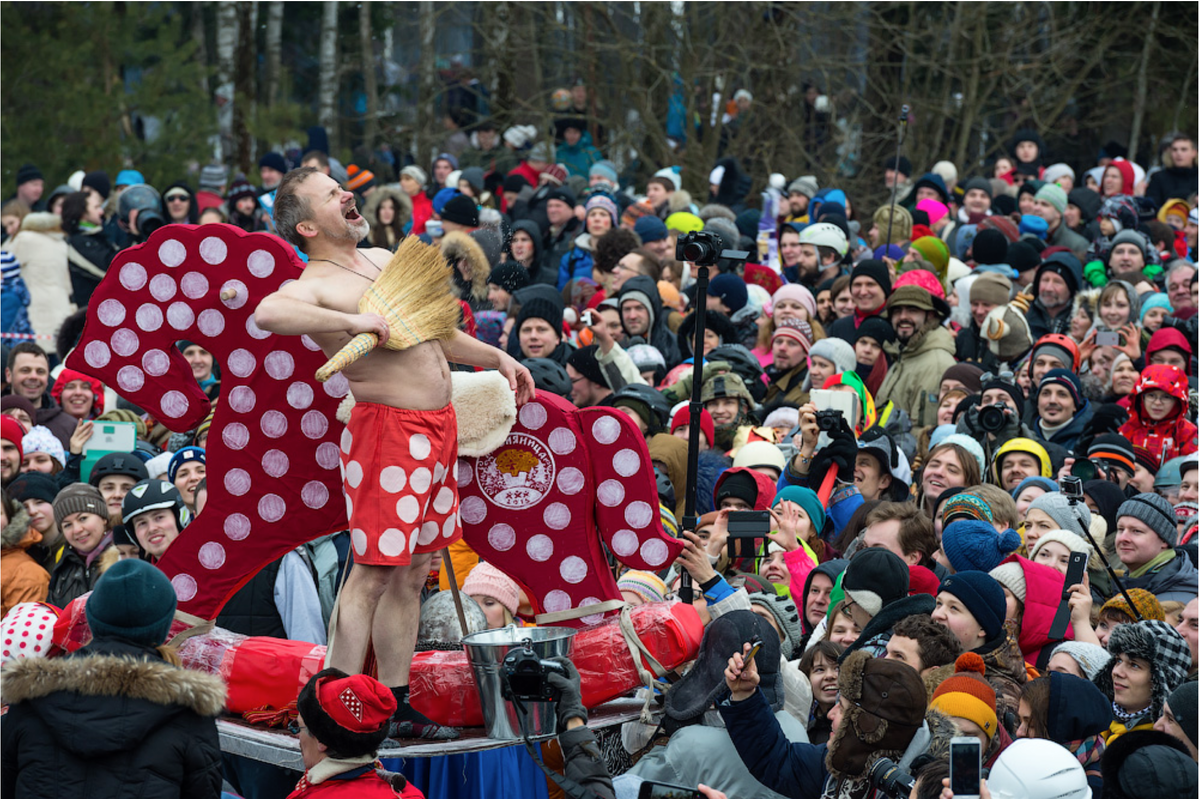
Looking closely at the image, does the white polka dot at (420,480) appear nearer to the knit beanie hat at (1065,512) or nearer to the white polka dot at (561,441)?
the white polka dot at (561,441)

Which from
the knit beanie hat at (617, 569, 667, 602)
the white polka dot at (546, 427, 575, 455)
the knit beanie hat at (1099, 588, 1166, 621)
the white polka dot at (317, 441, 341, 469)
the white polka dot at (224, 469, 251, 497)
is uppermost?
the white polka dot at (546, 427, 575, 455)

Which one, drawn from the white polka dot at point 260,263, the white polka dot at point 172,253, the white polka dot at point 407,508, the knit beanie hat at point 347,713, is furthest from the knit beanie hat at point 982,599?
the white polka dot at point 172,253

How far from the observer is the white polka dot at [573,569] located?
16.6 feet

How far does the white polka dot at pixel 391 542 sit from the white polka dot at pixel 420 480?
14cm

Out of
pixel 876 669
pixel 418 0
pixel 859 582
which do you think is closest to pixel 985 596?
pixel 859 582

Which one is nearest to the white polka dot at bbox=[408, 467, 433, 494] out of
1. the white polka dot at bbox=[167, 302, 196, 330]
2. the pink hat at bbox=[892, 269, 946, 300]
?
the white polka dot at bbox=[167, 302, 196, 330]

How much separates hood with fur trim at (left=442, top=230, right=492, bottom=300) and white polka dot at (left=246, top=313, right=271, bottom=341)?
8.06ft

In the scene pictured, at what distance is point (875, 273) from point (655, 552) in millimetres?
4324

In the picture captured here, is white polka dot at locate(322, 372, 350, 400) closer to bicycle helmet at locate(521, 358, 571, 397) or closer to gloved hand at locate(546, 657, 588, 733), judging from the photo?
gloved hand at locate(546, 657, 588, 733)

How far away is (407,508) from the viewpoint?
4531 millimetres

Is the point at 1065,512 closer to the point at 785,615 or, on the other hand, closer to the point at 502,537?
the point at 785,615

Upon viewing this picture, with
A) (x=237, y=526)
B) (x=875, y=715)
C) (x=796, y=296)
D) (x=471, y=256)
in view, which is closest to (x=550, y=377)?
(x=471, y=256)

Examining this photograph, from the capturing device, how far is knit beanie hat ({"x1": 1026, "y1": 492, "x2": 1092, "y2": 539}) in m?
5.86

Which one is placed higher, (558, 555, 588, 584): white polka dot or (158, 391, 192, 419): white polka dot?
(158, 391, 192, 419): white polka dot
